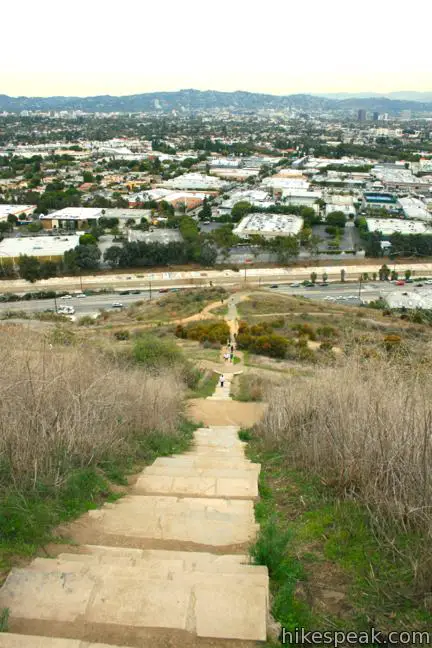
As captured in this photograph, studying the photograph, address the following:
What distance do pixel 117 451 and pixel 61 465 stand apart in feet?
3.74

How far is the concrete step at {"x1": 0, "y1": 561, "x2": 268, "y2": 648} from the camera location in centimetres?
249

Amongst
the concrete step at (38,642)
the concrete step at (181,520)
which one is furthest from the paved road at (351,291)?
the concrete step at (38,642)

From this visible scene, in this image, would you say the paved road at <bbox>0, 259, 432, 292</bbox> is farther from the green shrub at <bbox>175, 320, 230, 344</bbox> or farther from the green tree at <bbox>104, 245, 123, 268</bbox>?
the green shrub at <bbox>175, 320, 230, 344</bbox>

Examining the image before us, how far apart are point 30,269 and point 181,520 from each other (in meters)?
29.4

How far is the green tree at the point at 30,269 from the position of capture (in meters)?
30.9

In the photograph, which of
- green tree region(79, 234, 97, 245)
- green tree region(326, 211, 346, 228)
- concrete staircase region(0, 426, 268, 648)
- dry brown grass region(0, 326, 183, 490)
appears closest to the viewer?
concrete staircase region(0, 426, 268, 648)

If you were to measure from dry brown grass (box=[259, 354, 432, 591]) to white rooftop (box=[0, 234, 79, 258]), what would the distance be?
96.7 ft

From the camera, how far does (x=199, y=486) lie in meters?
4.43

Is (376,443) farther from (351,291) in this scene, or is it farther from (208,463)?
(351,291)

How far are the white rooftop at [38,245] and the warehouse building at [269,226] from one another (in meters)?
11.9

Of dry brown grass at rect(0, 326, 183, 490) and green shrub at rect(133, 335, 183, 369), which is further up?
dry brown grass at rect(0, 326, 183, 490)

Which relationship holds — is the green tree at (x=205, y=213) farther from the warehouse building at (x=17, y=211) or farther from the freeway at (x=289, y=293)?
the freeway at (x=289, y=293)

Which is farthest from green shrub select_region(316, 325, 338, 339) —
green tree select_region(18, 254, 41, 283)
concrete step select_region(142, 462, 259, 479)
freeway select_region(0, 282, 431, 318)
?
green tree select_region(18, 254, 41, 283)

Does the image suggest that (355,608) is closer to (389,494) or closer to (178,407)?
(389,494)
